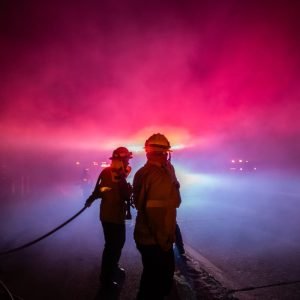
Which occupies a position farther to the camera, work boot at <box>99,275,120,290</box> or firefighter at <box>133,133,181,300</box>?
work boot at <box>99,275,120,290</box>

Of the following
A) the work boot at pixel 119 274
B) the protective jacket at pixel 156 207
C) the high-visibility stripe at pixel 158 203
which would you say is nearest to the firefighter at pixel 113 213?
the work boot at pixel 119 274

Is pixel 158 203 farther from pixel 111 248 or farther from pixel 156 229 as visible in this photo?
pixel 111 248

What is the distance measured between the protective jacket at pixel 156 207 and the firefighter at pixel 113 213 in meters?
1.23

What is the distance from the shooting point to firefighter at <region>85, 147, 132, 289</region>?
14.5ft

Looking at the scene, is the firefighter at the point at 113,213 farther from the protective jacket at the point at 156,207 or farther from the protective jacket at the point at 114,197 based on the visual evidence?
Result: the protective jacket at the point at 156,207

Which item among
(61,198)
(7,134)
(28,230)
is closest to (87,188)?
(61,198)

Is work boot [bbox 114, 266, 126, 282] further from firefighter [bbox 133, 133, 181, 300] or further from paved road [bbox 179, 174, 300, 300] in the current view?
firefighter [bbox 133, 133, 181, 300]

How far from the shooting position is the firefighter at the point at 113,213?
4.43 m

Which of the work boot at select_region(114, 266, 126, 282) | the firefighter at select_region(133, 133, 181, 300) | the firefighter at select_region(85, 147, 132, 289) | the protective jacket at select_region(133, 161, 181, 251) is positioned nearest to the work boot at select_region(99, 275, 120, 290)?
the firefighter at select_region(85, 147, 132, 289)

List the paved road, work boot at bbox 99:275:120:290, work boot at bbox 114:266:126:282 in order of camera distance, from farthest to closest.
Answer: work boot at bbox 114:266:126:282, the paved road, work boot at bbox 99:275:120:290

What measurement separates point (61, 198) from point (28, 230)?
22.7ft

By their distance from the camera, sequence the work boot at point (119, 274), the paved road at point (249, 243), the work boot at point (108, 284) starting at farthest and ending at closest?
the work boot at point (119, 274) < the paved road at point (249, 243) < the work boot at point (108, 284)

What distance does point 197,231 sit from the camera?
8133 mm

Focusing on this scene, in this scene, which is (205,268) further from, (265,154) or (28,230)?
(265,154)
